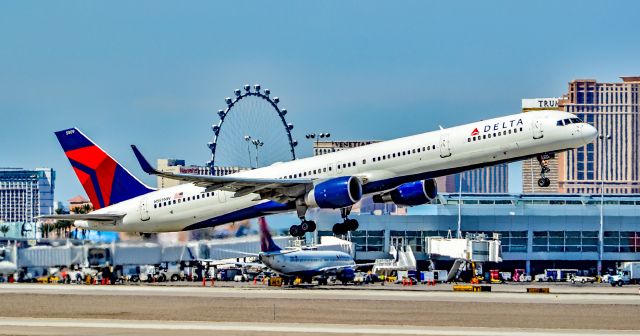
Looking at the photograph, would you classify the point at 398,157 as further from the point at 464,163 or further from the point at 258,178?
the point at 258,178

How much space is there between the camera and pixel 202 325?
68062mm

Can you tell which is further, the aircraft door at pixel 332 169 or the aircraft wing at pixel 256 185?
the aircraft door at pixel 332 169

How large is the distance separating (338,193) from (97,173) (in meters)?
24.4

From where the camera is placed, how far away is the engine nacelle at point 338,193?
9094 cm

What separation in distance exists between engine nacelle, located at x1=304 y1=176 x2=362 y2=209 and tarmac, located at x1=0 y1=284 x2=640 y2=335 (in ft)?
21.6

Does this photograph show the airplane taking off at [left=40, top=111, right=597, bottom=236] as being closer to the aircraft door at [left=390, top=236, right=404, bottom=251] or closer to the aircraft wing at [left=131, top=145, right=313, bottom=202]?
the aircraft wing at [left=131, top=145, right=313, bottom=202]

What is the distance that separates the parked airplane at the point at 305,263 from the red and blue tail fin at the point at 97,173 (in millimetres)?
17519

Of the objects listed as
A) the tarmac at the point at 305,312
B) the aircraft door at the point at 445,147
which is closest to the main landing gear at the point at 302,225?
the tarmac at the point at 305,312

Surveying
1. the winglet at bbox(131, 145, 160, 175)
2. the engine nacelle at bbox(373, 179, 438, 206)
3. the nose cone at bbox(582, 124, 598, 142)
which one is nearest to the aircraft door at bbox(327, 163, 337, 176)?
the engine nacelle at bbox(373, 179, 438, 206)

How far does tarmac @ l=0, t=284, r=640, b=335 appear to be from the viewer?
66.2m

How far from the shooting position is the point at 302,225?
315 feet

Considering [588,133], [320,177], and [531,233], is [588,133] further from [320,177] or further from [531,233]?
[531,233]

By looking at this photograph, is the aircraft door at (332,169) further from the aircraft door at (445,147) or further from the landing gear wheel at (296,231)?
the aircraft door at (445,147)

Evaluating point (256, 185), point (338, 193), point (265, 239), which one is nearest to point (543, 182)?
point (338, 193)
